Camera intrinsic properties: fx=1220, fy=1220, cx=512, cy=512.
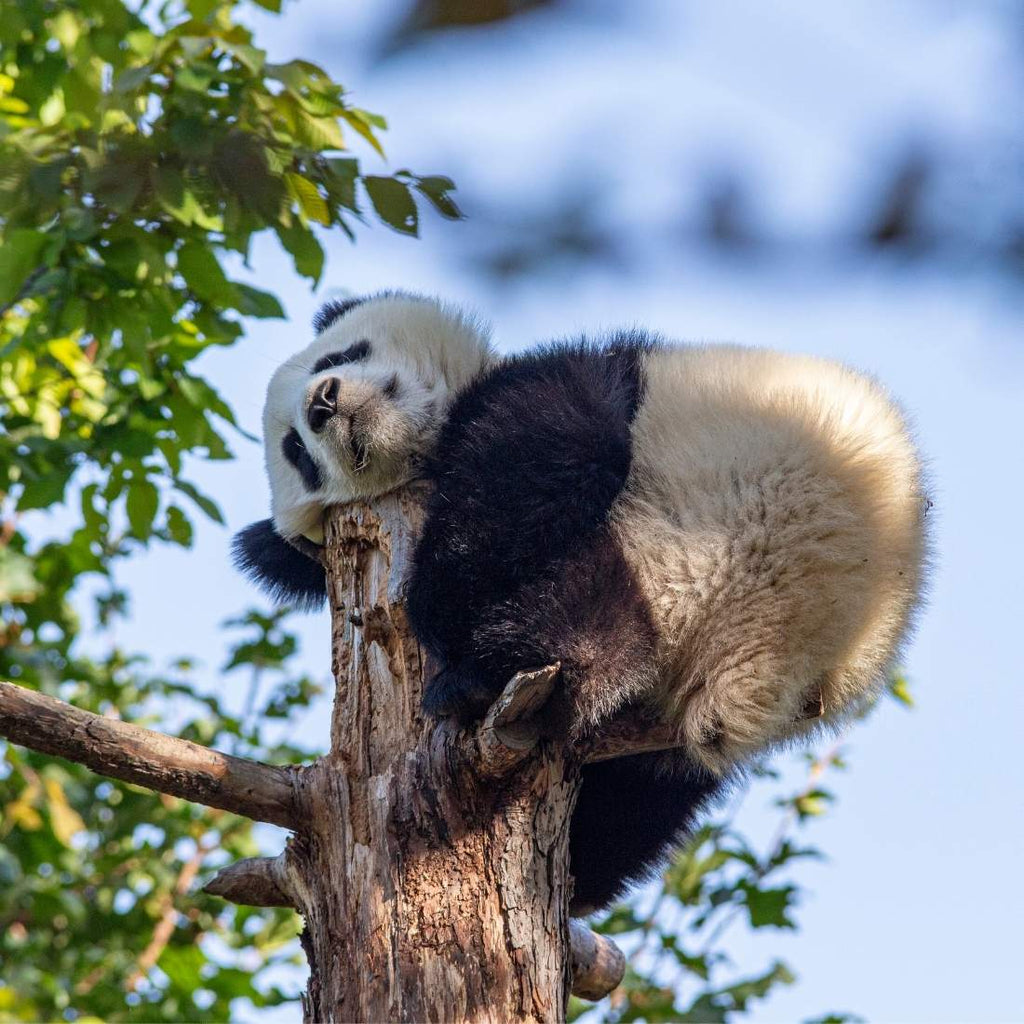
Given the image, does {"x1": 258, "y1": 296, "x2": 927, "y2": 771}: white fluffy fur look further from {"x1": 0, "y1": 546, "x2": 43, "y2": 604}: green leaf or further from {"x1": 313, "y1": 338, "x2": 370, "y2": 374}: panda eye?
{"x1": 0, "y1": 546, "x2": 43, "y2": 604}: green leaf

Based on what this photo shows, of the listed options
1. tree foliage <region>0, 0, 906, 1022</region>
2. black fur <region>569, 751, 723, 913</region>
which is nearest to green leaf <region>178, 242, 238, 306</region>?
tree foliage <region>0, 0, 906, 1022</region>

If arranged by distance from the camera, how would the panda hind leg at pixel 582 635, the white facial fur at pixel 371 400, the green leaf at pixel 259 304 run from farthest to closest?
the green leaf at pixel 259 304
the white facial fur at pixel 371 400
the panda hind leg at pixel 582 635

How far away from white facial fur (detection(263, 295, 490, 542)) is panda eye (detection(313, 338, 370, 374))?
2 cm

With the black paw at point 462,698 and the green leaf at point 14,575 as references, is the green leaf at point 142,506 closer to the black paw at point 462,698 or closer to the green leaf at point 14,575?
the green leaf at point 14,575

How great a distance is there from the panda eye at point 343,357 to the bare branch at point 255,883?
1345 millimetres

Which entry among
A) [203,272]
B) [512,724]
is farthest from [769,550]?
[203,272]

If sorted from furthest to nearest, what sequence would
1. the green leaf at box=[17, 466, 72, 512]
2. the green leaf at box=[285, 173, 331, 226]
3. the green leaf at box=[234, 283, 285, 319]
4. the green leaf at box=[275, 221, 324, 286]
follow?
the green leaf at box=[17, 466, 72, 512] < the green leaf at box=[234, 283, 285, 319] < the green leaf at box=[275, 221, 324, 286] < the green leaf at box=[285, 173, 331, 226]

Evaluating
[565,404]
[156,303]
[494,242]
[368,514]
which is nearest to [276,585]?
[368,514]

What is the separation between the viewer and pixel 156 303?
3676 mm

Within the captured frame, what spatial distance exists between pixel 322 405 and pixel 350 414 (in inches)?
3.1

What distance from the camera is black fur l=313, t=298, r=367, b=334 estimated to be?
3.89 meters

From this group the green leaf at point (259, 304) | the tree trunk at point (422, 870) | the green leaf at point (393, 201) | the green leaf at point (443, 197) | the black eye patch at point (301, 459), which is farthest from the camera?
the green leaf at point (259, 304)

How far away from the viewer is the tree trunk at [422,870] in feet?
7.82

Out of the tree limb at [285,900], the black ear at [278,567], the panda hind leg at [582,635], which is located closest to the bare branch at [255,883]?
the tree limb at [285,900]
